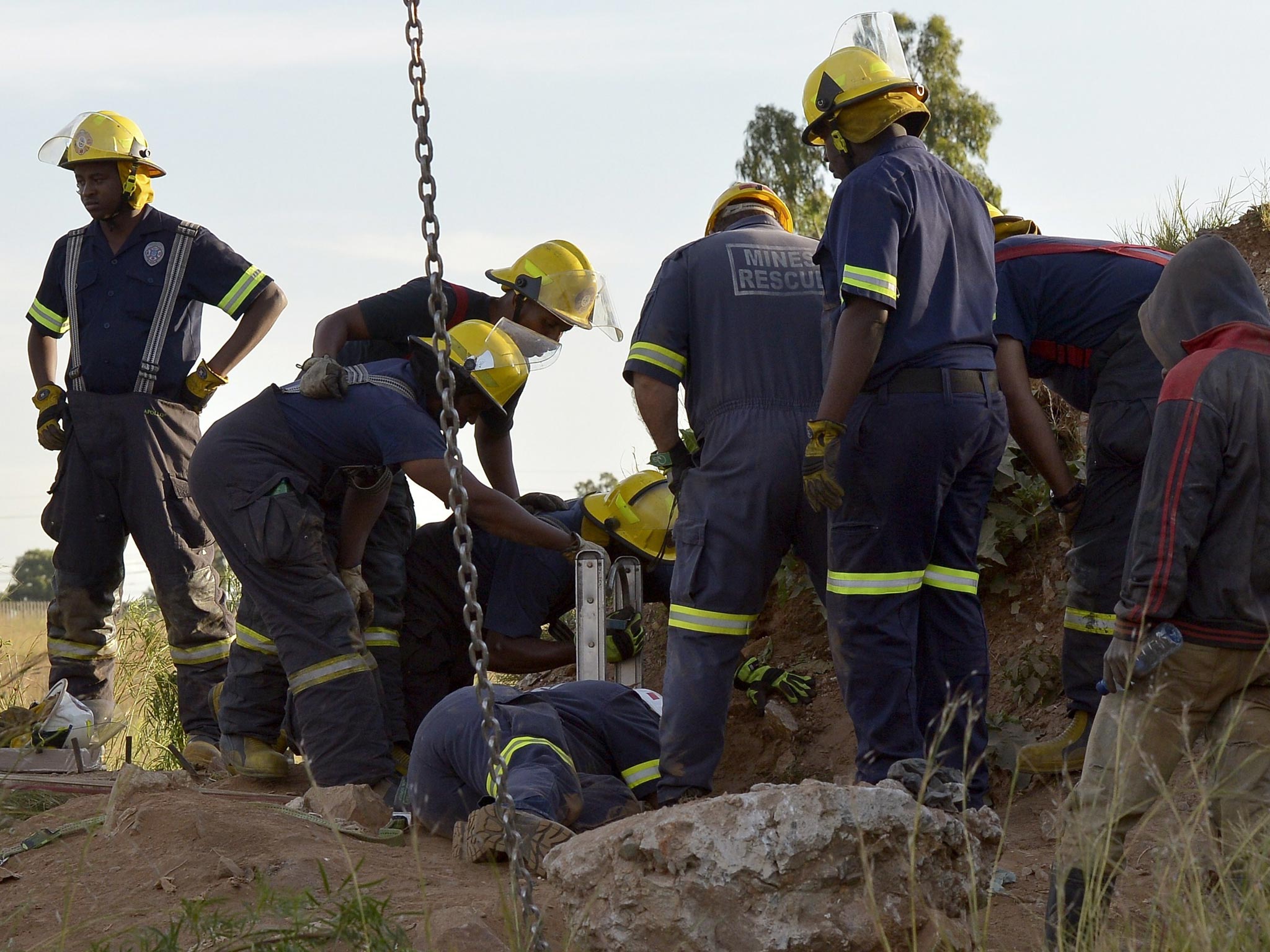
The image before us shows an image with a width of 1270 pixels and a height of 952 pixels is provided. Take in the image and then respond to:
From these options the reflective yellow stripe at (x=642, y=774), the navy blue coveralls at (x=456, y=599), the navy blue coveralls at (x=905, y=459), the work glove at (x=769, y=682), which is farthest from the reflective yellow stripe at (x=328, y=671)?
the navy blue coveralls at (x=905, y=459)

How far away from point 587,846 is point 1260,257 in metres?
6.44

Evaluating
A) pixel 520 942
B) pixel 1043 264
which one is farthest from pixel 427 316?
pixel 520 942

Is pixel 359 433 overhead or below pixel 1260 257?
below

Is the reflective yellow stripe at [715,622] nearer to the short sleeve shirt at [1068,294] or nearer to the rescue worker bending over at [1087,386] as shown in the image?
the rescue worker bending over at [1087,386]

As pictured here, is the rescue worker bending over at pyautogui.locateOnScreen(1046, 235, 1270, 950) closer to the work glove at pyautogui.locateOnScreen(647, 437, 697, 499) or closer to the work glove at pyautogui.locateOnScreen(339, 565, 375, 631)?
the work glove at pyautogui.locateOnScreen(647, 437, 697, 499)

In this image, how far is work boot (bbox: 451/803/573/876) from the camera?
3.61m

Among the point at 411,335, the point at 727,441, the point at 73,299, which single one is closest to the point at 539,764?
the point at 727,441

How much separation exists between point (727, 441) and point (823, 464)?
553 millimetres

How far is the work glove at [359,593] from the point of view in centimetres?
532

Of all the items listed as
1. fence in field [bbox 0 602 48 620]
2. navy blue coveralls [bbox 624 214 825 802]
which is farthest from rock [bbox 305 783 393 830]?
fence in field [bbox 0 602 48 620]

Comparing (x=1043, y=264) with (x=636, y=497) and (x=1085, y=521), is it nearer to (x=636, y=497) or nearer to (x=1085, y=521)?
(x=1085, y=521)

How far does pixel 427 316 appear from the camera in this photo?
19.3 feet

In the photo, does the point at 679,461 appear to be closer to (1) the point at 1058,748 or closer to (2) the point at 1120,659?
(1) the point at 1058,748

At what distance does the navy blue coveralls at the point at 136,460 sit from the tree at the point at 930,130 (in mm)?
17751
